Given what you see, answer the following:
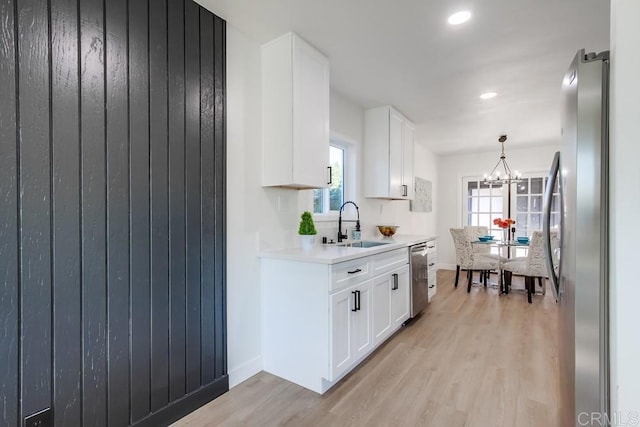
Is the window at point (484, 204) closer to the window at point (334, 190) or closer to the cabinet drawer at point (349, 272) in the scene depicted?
the window at point (334, 190)

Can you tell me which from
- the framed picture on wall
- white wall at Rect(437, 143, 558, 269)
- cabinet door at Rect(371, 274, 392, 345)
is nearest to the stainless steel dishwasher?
cabinet door at Rect(371, 274, 392, 345)

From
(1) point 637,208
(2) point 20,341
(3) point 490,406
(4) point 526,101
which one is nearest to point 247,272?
(2) point 20,341

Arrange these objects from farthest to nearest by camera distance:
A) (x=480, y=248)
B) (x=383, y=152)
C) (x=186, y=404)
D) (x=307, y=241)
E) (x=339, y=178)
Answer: (x=480, y=248)
(x=383, y=152)
(x=339, y=178)
(x=307, y=241)
(x=186, y=404)

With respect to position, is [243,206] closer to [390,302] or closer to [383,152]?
[390,302]

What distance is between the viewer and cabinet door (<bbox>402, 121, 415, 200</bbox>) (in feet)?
13.1

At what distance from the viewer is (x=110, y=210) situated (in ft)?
4.84

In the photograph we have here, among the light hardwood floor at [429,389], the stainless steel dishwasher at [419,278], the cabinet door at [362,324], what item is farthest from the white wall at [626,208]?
the stainless steel dishwasher at [419,278]

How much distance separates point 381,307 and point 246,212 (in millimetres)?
1390

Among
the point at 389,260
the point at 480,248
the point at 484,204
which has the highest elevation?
the point at 484,204

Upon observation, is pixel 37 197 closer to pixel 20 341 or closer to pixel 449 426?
pixel 20 341

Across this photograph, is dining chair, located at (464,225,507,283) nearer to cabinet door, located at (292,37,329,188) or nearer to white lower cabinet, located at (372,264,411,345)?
white lower cabinet, located at (372,264,411,345)

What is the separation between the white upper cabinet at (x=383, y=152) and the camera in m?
3.69

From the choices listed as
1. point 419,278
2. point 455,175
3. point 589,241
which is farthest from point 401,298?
point 455,175

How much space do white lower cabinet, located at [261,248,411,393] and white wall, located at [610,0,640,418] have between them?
1351 mm
